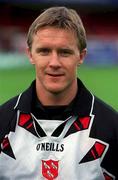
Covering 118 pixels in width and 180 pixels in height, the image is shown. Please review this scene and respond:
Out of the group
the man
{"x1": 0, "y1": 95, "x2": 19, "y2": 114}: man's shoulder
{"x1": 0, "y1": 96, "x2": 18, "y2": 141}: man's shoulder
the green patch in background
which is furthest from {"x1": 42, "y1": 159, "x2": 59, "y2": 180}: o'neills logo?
the green patch in background

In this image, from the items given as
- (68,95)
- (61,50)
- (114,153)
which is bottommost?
(114,153)

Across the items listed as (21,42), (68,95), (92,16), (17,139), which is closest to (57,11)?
(68,95)

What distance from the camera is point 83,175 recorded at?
381cm

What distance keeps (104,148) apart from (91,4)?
26038 mm

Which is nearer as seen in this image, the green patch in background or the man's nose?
the man's nose

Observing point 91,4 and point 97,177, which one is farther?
point 91,4

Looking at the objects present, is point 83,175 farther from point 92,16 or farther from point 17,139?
point 92,16

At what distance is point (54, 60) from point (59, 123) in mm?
414

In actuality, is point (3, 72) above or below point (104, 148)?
below

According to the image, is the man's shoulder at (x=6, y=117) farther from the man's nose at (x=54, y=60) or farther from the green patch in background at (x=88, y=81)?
the green patch in background at (x=88, y=81)

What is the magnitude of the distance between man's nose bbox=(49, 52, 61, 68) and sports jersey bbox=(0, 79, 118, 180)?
12.6 inches

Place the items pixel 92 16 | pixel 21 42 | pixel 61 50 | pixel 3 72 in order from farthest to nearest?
pixel 92 16 → pixel 21 42 → pixel 3 72 → pixel 61 50

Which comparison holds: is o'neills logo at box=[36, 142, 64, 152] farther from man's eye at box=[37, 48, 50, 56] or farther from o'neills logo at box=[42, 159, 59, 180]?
man's eye at box=[37, 48, 50, 56]

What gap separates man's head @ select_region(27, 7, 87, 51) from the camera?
376cm
